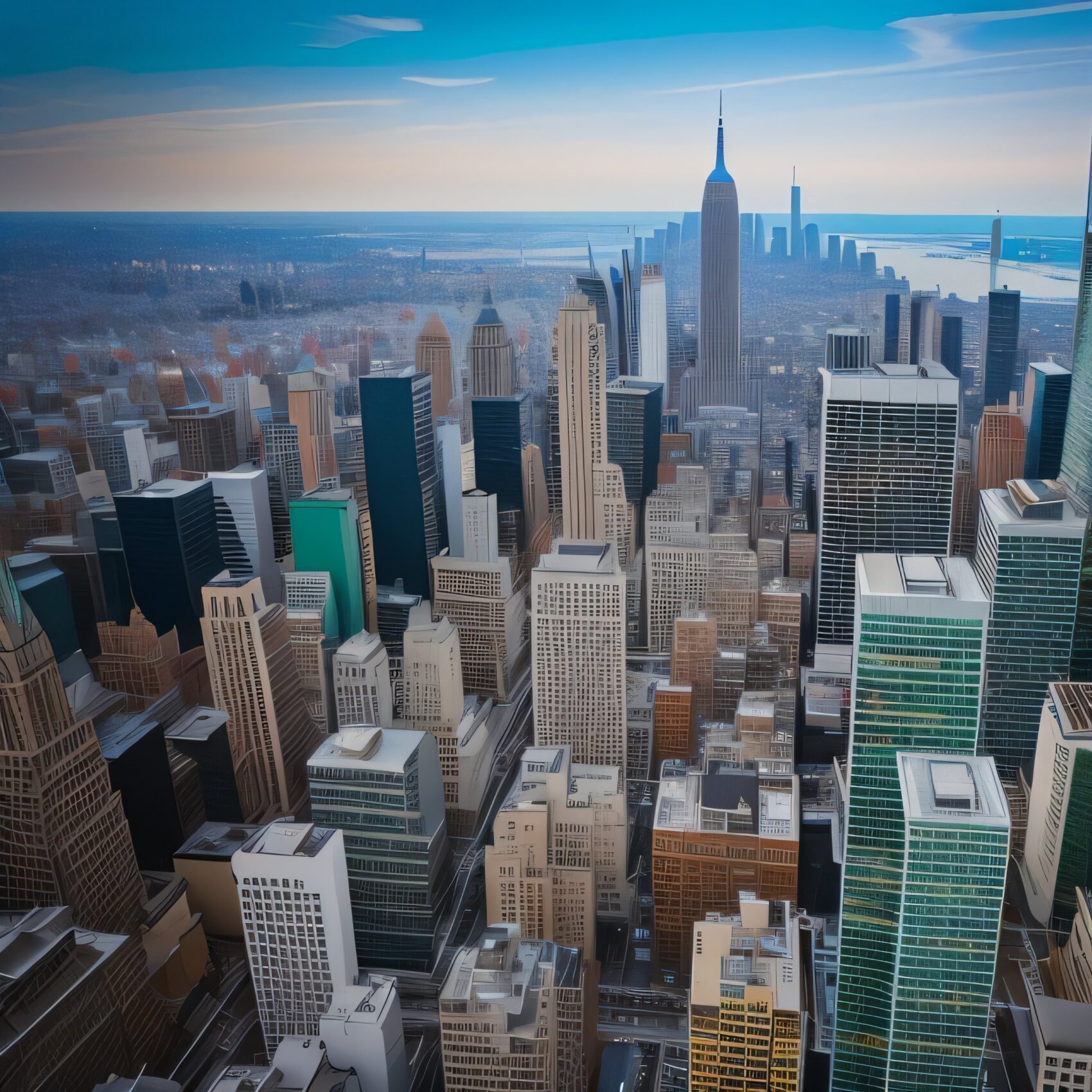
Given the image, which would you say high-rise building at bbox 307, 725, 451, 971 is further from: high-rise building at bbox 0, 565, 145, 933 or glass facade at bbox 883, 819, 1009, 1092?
glass facade at bbox 883, 819, 1009, 1092

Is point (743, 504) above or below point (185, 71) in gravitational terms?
below

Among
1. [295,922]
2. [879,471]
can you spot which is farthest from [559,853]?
[879,471]

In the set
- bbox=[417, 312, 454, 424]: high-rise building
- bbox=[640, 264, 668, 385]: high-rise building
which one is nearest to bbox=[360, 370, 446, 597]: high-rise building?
bbox=[417, 312, 454, 424]: high-rise building

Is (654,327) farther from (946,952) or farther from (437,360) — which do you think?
(946,952)

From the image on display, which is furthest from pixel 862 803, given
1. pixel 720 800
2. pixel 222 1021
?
pixel 222 1021

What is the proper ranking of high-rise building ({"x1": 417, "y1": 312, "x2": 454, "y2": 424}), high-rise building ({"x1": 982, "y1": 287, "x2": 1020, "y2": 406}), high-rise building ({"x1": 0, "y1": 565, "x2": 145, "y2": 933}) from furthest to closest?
1. high-rise building ({"x1": 417, "y1": 312, "x2": 454, "y2": 424})
2. high-rise building ({"x1": 982, "y1": 287, "x2": 1020, "y2": 406})
3. high-rise building ({"x1": 0, "y1": 565, "x2": 145, "y2": 933})

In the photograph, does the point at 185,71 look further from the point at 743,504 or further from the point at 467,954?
the point at 467,954
